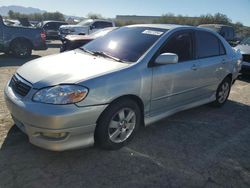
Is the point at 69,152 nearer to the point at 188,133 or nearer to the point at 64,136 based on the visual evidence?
the point at 64,136

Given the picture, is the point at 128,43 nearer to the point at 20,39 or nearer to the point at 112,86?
the point at 112,86

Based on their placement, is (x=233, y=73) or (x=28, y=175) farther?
(x=233, y=73)

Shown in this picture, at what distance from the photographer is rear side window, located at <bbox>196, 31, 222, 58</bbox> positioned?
504 cm

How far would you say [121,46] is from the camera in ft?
14.5

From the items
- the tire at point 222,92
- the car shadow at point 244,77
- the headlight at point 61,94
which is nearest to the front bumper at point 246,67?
the car shadow at point 244,77

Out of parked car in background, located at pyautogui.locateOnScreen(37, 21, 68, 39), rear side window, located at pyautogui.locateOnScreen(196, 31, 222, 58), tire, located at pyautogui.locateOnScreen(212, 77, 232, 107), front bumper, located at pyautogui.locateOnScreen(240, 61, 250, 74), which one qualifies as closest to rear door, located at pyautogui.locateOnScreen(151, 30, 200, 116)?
rear side window, located at pyautogui.locateOnScreen(196, 31, 222, 58)

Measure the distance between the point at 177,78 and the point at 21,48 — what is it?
8.93 metres

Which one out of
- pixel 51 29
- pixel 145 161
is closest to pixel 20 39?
pixel 145 161

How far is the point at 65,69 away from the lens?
12.1ft

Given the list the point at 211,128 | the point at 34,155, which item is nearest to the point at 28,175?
the point at 34,155

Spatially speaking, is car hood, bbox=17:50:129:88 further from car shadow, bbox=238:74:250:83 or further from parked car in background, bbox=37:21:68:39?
parked car in background, bbox=37:21:68:39

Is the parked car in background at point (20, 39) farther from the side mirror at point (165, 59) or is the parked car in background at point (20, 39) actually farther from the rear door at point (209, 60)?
the side mirror at point (165, 59)

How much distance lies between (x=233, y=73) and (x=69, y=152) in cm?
408

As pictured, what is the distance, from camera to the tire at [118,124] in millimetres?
3562
